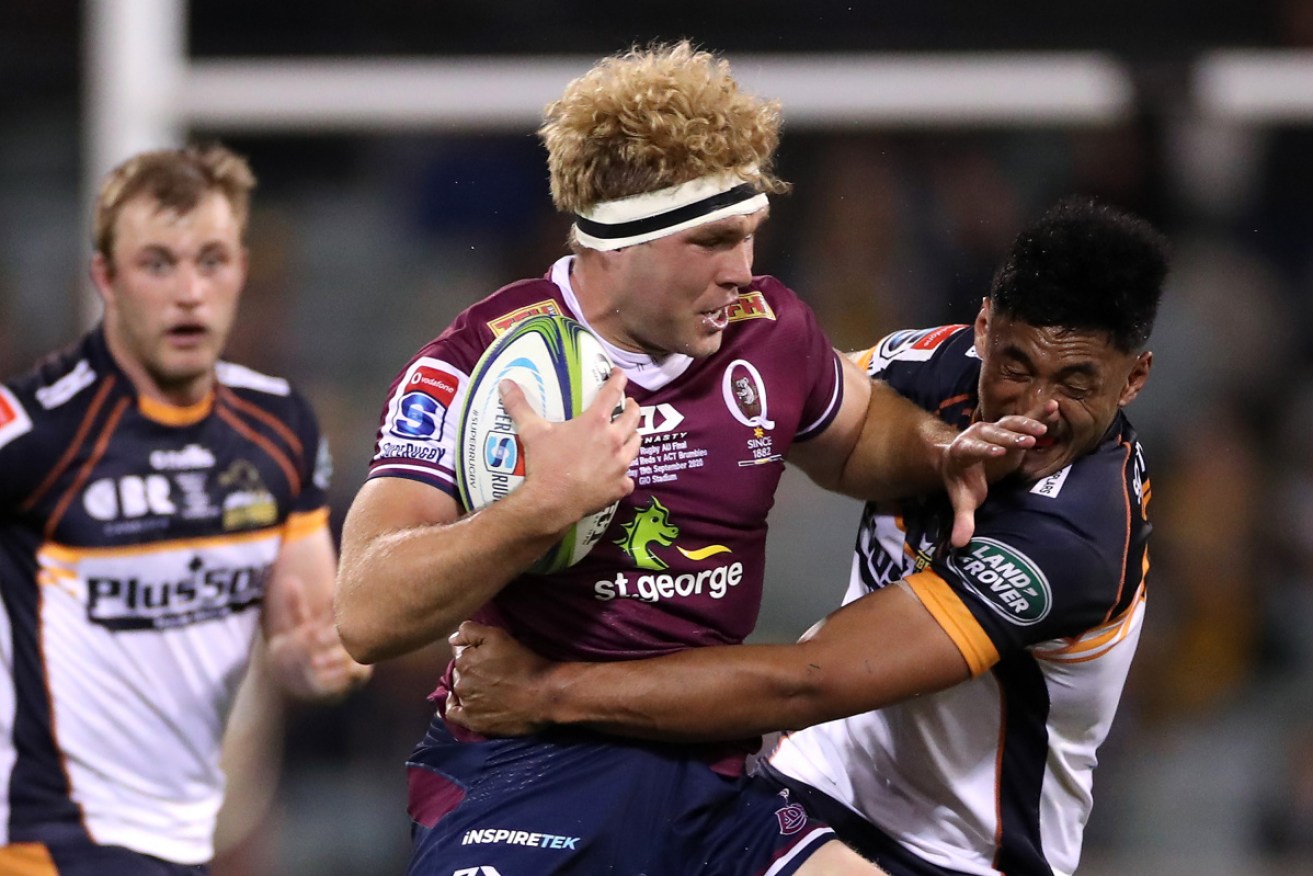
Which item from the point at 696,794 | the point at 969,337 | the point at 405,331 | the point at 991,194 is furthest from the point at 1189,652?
the point at 696,794

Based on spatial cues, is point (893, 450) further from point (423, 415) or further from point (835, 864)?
point (423, 415)

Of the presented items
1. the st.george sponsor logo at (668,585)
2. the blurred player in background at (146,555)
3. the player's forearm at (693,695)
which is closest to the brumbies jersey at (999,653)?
the player's forearm at (693,695)

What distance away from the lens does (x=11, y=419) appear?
4066mm

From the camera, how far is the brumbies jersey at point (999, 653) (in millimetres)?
3229

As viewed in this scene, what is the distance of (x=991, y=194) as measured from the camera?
8.21 meters

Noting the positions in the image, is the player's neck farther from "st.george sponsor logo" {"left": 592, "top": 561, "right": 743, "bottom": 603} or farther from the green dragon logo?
"st.george sponsor logo" {"left": 592, "top": 561, "right": 743, "bottom": 603}

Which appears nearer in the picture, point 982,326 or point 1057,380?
point 1057,380

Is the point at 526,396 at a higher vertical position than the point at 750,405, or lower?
higher

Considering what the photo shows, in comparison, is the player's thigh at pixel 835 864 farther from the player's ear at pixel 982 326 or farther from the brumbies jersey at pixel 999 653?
the player's ear at pixel 982 326

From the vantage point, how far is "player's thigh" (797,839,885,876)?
318cm

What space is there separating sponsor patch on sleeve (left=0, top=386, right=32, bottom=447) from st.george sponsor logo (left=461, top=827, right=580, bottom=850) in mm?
1657

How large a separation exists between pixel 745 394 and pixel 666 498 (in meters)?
0.27

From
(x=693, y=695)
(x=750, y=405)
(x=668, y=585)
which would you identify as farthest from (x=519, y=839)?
(x=750, y=405)

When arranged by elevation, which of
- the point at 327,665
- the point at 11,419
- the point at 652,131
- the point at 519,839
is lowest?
the point at 327,665
